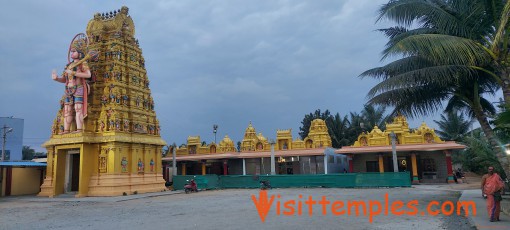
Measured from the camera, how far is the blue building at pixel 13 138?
56.7 meters

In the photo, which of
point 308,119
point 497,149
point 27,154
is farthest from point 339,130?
point 27,154

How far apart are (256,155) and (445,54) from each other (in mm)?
24033

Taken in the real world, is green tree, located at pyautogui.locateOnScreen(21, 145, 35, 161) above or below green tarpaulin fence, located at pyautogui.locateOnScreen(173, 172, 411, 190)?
above

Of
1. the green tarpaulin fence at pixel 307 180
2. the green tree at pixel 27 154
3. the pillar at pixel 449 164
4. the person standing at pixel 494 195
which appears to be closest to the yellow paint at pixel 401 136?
the pillar at pixel 449 164

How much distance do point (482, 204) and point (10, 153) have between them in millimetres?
64312

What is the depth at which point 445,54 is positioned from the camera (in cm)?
1026

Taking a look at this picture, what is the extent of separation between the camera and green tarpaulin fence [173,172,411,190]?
23.3 meters

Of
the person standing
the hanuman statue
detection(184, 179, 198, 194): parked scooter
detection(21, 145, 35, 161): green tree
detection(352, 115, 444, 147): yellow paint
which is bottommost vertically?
detection(184, 179, 198, 194): parked scooter

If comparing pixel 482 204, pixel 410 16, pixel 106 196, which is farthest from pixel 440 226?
pixel 106 196

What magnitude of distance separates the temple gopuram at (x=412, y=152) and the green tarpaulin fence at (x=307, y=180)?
4.88 meters

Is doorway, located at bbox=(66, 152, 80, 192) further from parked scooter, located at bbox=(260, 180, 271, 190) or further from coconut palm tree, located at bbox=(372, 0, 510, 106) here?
coconut palm tree, located at bbox=(372, 0, 510, 106)

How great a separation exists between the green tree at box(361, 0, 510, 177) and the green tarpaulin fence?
9044 millimetres

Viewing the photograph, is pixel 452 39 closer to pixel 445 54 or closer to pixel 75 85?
pixel 445 54

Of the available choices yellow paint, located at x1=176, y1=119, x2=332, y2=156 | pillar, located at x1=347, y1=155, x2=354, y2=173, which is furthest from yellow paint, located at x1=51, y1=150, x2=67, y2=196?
pillar, located at x1=347, y1=155, x2=354, y2=173
